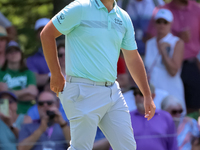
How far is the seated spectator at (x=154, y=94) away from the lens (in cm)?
531

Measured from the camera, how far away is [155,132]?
4793 mm

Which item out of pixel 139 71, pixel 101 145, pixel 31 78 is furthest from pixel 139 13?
pixel 139 71

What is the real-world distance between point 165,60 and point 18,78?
7.16ft

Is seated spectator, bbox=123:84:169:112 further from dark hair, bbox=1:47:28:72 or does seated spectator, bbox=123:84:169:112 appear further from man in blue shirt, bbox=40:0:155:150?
man in blue shirt, bbox=40:0:155:150

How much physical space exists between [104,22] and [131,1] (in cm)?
334

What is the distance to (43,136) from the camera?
184 inches

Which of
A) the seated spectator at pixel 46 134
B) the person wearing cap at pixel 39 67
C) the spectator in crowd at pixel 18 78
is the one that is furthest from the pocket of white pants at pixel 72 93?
the person wearing cap at pixel 39 67

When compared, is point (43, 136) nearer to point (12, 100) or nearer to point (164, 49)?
point (12, 100)

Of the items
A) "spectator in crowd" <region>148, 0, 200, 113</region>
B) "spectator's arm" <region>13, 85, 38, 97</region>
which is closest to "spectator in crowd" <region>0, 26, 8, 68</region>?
"spectator's arm" <region>13, 85, 38, 97</region>

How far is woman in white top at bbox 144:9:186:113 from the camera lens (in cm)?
591

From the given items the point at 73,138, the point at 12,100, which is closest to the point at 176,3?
the point at 12,100

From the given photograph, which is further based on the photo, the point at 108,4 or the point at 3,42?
the point at 3,42

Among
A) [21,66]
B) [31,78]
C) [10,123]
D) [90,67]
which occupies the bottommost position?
[10,123]

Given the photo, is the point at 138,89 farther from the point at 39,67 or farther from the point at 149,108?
the point at 149,108
